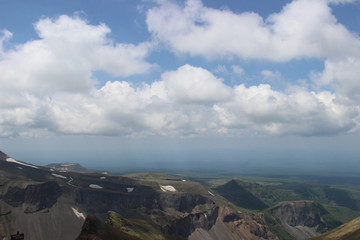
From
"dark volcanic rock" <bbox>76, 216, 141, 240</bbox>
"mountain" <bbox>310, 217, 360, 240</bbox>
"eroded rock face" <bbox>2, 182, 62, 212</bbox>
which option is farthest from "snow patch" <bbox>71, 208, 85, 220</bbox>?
"mountain" <bbox>310, 217, 360, 240</bbox>

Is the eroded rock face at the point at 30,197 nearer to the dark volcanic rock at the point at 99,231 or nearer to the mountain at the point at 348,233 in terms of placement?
the dark volcanic rock at the point at 99,231

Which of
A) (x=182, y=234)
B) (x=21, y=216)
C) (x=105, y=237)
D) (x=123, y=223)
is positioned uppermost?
(x=105, y=237)

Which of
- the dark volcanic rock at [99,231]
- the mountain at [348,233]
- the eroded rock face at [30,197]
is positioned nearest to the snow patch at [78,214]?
the eroded rock face at [30,197]

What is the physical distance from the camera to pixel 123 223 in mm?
134625

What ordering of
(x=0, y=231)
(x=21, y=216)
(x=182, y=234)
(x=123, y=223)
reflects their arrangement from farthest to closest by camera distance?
(x=182, y=234)
(x=21, y=216)
(x=0, y=231)
(x=123, y=223)

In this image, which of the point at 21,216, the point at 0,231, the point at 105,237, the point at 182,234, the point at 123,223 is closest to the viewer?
the point at 105,237

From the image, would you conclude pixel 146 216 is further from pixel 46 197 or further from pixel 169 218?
pixel 46 197

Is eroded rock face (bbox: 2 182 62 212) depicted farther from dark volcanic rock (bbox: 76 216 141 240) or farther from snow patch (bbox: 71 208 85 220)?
dark volcanic rock (bbox: 76 216 141 240)

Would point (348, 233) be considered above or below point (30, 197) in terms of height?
above

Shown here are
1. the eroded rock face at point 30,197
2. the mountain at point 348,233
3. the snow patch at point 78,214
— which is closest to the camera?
the mountain at point 348,233

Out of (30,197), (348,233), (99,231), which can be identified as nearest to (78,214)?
(30,197)

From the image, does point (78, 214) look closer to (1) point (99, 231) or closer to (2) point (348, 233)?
(1) point (99, 231)

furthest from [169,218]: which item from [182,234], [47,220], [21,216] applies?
[21,216]

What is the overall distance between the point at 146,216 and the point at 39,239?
7318cm
